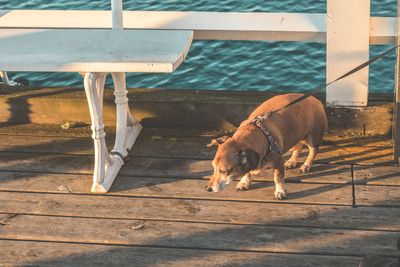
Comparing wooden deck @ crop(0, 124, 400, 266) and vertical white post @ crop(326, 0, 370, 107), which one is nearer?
wooden deck @ crop(0, 124, 400, 266)

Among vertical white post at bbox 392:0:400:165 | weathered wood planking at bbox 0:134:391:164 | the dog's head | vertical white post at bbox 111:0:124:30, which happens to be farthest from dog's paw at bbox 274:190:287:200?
vertical white post at bbox 111:0:124:30

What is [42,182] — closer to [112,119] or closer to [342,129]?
[112,119]

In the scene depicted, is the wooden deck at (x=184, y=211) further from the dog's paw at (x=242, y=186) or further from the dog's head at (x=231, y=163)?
the dog's head at (x=231, y=163)

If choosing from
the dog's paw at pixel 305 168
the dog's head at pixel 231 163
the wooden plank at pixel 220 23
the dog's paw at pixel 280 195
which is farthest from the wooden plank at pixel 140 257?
the wooden plank at pixel 220 23

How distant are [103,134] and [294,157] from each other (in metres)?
1.37

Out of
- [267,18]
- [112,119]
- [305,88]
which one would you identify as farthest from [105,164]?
[305,88]

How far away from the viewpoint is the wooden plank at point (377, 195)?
14.7ft

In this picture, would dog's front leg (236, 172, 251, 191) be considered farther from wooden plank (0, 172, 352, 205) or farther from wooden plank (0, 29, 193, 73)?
wooden plank (0, 29, 193, 73)

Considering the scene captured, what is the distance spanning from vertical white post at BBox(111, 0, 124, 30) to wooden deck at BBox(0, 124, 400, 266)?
0.94 metres

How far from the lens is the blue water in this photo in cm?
873

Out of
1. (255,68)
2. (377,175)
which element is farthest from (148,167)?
(255,68)

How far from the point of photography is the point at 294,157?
5066mm

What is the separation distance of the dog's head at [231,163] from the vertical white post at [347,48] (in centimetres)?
122

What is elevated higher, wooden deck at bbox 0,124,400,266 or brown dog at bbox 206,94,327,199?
brown dog at bbox 206,94,327,199
